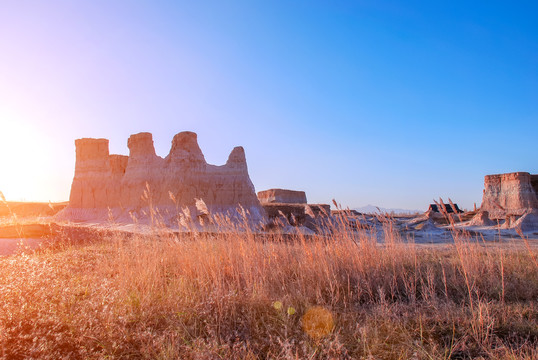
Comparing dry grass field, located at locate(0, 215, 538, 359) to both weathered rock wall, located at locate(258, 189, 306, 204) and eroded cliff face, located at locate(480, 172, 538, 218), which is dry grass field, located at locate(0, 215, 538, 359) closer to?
eroded cliff face, located at locate(480, 172, 538, 218)

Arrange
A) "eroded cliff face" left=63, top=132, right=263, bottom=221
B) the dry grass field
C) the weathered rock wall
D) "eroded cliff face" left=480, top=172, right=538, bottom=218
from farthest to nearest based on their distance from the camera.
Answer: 1. the weathered rock wall
2. "eroded cliff face" left=480, top=172, right=538, bottom=218
3. "eroded cliff face" left=63, top=132, right=263, bottom=221
4. the dry grass field

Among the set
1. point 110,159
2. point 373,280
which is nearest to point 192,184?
point 110,159

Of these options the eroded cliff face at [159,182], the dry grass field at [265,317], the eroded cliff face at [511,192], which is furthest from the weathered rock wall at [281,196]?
the dry grass field at [265,317]

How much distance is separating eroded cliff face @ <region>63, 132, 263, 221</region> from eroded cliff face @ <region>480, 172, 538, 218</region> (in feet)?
63.9

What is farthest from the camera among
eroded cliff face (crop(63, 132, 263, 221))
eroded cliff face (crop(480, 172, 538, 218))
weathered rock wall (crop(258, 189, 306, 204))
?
weathered rock wall (crop(258, 189, 306, 204))

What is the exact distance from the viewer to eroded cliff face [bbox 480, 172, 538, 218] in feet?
78.5

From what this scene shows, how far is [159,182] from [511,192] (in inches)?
1114

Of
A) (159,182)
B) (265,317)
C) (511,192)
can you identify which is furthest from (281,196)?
(265,317)

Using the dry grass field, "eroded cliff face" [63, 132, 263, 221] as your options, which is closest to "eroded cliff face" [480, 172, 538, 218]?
"eroded cliff face" [63, 132, 263, 221]

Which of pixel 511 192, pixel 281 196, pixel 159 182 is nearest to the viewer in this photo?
pixel 159 182

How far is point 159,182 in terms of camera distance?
23.2 m

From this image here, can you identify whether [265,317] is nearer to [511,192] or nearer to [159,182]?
[159,182]

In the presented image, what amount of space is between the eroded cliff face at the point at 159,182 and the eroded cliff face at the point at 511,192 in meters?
19.5

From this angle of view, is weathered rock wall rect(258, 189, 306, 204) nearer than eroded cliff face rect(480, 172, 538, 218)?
No
